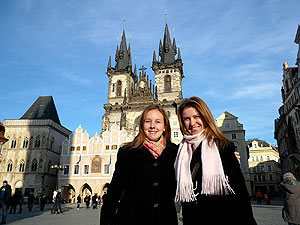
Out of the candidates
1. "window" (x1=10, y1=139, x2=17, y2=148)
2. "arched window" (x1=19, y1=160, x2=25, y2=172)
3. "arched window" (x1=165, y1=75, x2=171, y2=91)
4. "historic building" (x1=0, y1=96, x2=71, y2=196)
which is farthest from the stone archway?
"arched window" (x1=165, y1=75, x2=171, y2=91)

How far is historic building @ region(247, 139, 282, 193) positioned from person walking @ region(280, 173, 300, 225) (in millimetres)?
50606

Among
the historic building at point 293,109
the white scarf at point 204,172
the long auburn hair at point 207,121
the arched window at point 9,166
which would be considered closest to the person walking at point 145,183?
the white scarf at point 204,172

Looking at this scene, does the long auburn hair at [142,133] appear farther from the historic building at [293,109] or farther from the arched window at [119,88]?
the arched window at [119,88]

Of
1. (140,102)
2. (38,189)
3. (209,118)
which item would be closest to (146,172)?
(209,118)

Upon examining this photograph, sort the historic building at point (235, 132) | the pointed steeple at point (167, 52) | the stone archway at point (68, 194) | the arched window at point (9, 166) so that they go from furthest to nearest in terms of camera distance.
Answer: the pointed steeple at point (167, 52)
the historic building at point (235, 132)
the arched window at point (9, 166)
the stone archway at point (68, 194)

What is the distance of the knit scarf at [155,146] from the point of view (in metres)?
2.53

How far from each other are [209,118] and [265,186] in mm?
56611

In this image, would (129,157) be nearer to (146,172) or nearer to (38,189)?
(146,172)

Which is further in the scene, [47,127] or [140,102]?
[140,102]

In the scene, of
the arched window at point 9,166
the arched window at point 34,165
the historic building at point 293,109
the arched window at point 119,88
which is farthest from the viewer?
the arched window at point 119,88

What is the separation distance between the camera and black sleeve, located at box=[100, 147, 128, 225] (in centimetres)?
225

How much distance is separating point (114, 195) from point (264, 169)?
184 ft

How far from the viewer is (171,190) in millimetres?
2342

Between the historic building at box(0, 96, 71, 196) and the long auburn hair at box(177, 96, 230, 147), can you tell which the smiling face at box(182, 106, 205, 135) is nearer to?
the long auburn hair at box(177, 96, 230, 147)
